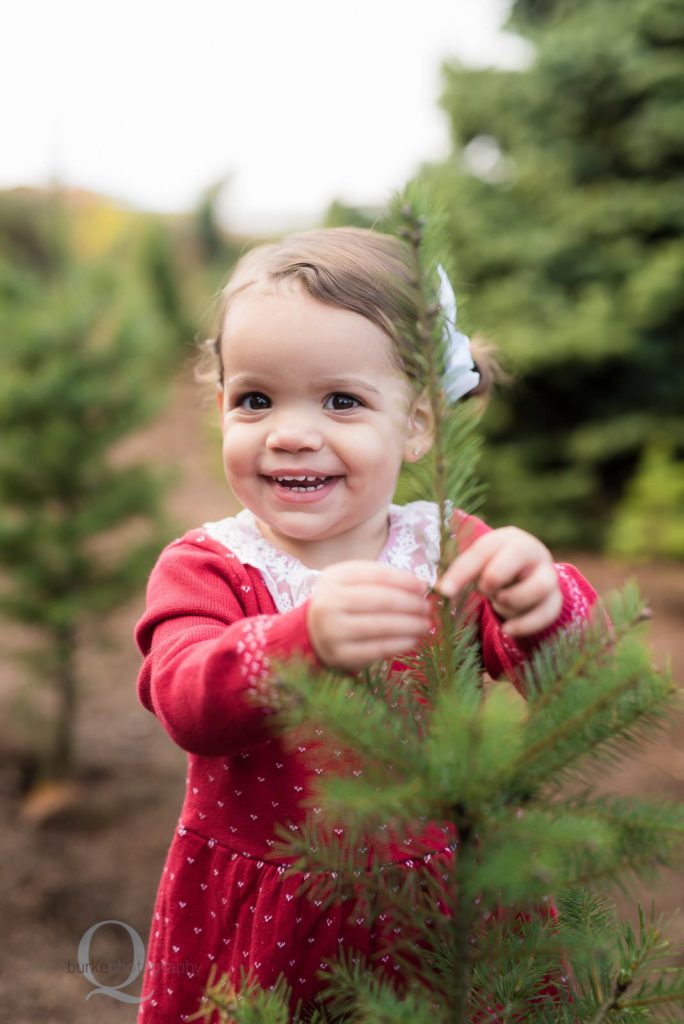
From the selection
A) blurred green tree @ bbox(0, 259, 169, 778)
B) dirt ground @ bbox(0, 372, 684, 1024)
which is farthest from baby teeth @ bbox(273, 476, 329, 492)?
blurred green tree @ bbox(0, 259, 169, 778)

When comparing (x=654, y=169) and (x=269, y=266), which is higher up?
(x=654, y=169)

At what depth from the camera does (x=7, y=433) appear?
3840mm

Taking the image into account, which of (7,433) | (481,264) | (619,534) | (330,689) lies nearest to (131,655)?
(7,433)

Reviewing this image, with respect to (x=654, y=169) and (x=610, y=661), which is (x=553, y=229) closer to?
(x=654, y=169)

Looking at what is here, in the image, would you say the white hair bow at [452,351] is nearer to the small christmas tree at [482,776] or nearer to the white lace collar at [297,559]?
the small christmas tree at [482,776]

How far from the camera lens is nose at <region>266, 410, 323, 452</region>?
117cm

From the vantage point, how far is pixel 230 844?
1263mm

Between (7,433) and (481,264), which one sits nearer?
(7,433)

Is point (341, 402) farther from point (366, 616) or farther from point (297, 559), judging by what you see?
point (366, 616)

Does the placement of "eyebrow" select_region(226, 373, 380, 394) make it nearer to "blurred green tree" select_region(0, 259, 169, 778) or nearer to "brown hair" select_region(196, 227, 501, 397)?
"brown hair" select_region(196, 227, 501, 397)

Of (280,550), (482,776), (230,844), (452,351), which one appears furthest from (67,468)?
(482,776)

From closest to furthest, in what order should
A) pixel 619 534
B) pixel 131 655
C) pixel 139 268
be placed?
pixel 131 655 < pixel 619 534 < pixel 139 268

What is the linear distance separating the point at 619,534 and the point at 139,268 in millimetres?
10797

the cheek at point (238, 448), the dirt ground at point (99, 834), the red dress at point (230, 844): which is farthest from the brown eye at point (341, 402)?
the dirt ground at point (99, 834)
